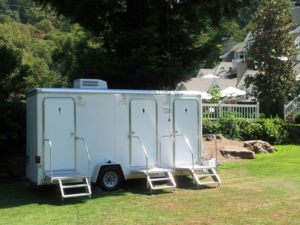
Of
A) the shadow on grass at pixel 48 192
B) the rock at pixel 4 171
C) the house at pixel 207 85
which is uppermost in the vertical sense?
the house at pixel 207 85

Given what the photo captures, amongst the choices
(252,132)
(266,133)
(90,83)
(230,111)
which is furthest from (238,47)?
(90,83)

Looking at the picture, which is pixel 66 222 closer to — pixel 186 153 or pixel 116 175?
pixel 116 175

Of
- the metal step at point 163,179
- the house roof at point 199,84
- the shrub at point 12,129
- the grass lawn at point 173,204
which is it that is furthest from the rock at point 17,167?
the house roof at point 199,84

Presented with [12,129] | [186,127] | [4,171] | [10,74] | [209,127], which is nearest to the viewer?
[186,127]

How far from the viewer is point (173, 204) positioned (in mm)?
8438

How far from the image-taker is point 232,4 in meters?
14.2

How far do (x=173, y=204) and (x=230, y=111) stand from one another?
13.0m

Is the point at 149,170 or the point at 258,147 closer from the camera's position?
the point at 149,170

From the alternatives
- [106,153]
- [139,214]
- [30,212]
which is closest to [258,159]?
[106,153]

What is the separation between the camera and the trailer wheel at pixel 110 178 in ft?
32.6

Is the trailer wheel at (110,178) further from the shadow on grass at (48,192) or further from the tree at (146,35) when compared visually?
the tree at (146,35)

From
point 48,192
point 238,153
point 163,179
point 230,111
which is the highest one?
point 230,111

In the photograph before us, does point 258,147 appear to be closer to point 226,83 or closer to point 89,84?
point 89,84

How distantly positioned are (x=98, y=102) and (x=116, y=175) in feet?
6.35
